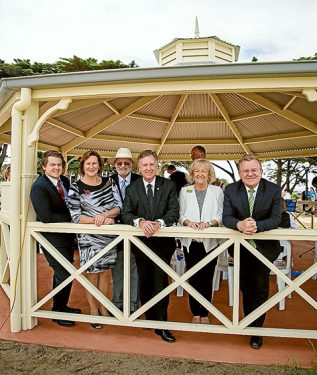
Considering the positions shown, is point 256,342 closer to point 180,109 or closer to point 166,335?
point 166,335

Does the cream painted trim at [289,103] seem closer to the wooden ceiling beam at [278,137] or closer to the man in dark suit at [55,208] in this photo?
the wooden ceiling beam at [278,137]

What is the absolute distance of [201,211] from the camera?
383 cm

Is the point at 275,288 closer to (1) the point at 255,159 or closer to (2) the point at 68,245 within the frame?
(1) the point at 255,159

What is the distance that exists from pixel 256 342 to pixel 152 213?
5.70 feet

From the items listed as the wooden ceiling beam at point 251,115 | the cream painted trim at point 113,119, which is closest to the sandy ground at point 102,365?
the cream painted trim at point 113,119

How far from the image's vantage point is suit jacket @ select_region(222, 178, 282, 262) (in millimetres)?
3498

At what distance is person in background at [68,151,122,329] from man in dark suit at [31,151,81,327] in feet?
0.68

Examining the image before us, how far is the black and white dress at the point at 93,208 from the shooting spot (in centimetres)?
389

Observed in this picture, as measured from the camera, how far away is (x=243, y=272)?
3.77 metres

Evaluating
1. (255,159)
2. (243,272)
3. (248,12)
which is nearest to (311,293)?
(243,272)

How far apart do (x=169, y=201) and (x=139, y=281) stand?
98cm

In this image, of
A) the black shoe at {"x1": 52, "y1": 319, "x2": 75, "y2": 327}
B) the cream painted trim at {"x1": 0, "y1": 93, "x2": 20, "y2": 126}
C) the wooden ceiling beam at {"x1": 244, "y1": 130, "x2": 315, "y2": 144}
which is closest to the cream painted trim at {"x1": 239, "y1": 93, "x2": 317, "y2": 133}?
the wooden ceiling beam at {"x1": 244, "y1": 130, "x2": 315, "y2": 144}

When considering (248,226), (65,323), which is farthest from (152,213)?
(65,323)

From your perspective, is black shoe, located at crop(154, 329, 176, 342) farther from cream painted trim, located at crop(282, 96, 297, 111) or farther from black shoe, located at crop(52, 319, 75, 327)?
cream painted trim, located at crop(282, 96, 297, 111)
